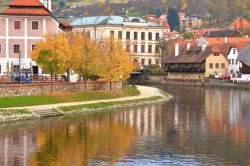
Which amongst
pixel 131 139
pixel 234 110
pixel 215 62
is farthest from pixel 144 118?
pixel 215 62

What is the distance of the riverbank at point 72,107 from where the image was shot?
48369 millimetres

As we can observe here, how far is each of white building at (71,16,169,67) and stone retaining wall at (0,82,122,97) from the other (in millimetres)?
61839

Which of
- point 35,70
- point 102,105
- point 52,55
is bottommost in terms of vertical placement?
point 102,105

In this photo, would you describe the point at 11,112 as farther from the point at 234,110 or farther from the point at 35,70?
the point at 35,70

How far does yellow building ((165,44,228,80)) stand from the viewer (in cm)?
11825

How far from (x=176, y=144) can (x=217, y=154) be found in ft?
12.3

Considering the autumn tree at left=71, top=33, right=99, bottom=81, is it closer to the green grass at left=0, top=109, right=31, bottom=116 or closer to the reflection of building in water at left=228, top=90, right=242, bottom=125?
the reflection of building in water at left=228, top=90, right=242, bottom=125

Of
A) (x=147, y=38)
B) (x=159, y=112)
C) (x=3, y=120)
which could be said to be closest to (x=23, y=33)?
(x=159, y=112)

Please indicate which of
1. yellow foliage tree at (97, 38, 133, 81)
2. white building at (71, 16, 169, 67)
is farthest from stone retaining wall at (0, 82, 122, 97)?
white building at (71, 16, 169, 67)

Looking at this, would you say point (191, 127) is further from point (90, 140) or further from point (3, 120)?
point (3, 120)

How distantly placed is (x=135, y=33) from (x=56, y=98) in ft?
256

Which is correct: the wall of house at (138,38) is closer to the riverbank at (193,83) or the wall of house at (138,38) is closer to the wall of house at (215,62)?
the riverbank at (193,83)

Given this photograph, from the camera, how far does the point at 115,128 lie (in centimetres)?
4453

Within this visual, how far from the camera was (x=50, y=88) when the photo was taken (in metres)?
60.3
